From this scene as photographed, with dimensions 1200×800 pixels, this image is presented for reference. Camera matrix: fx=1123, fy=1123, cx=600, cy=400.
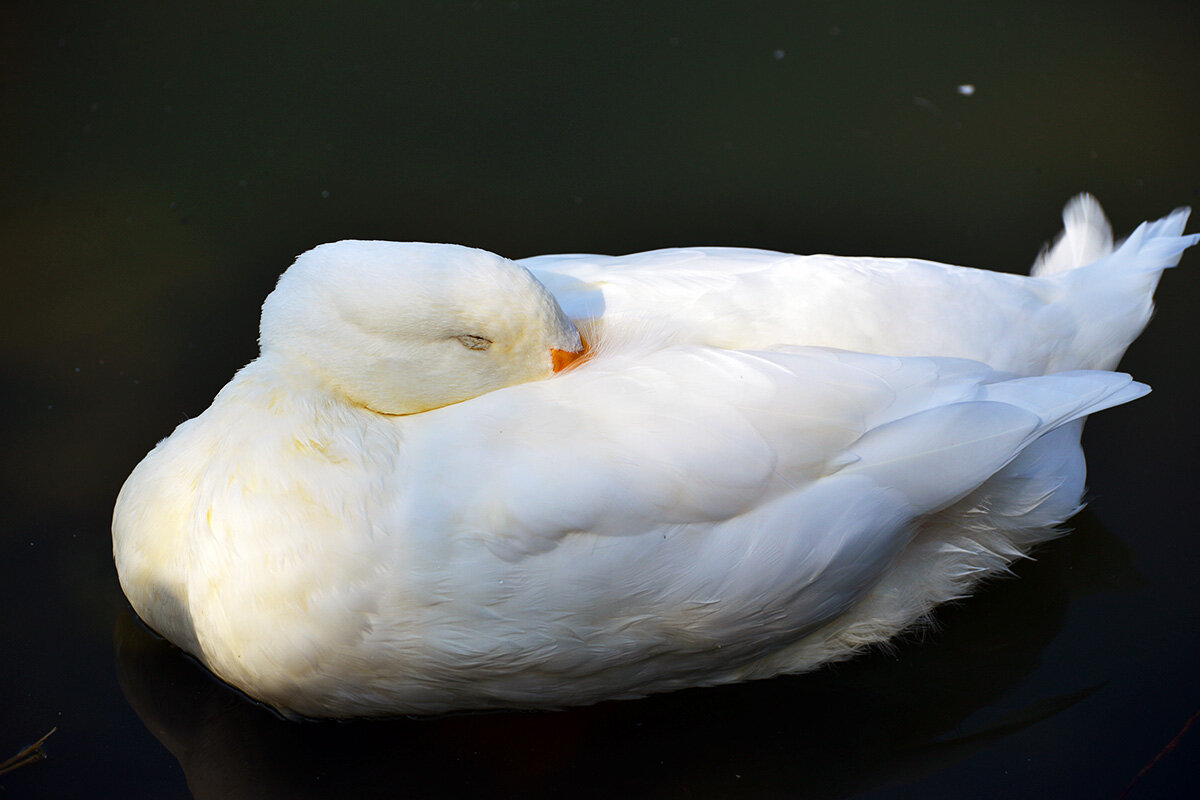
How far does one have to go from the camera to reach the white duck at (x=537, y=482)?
2.52 metres

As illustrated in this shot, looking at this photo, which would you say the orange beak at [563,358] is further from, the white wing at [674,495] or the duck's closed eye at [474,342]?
the duck's closed eye at [474,342]

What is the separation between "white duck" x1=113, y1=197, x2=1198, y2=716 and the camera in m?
2.52

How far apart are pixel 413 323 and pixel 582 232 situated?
1.75 meters

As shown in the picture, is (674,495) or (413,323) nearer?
(674,495)

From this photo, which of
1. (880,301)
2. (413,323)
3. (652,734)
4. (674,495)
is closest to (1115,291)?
(880,301)

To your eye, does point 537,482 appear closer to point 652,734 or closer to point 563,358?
point 563,358

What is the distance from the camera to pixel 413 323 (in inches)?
104

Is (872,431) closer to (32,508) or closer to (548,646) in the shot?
(548,646)

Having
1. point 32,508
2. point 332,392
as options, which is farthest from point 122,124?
point 332,392

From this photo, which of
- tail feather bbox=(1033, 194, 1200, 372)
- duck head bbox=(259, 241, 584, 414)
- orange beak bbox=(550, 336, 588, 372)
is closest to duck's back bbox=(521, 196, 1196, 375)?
tail feather bbox=(1033, 194, 1200, 372)

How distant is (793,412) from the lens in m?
2.61

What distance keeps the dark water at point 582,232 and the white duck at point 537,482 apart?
21cm

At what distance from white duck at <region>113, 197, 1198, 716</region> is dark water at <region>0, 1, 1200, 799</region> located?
21 cm

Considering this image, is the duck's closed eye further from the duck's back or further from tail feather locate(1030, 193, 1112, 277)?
tail feather locate(1030, 193, 1112, 277)
